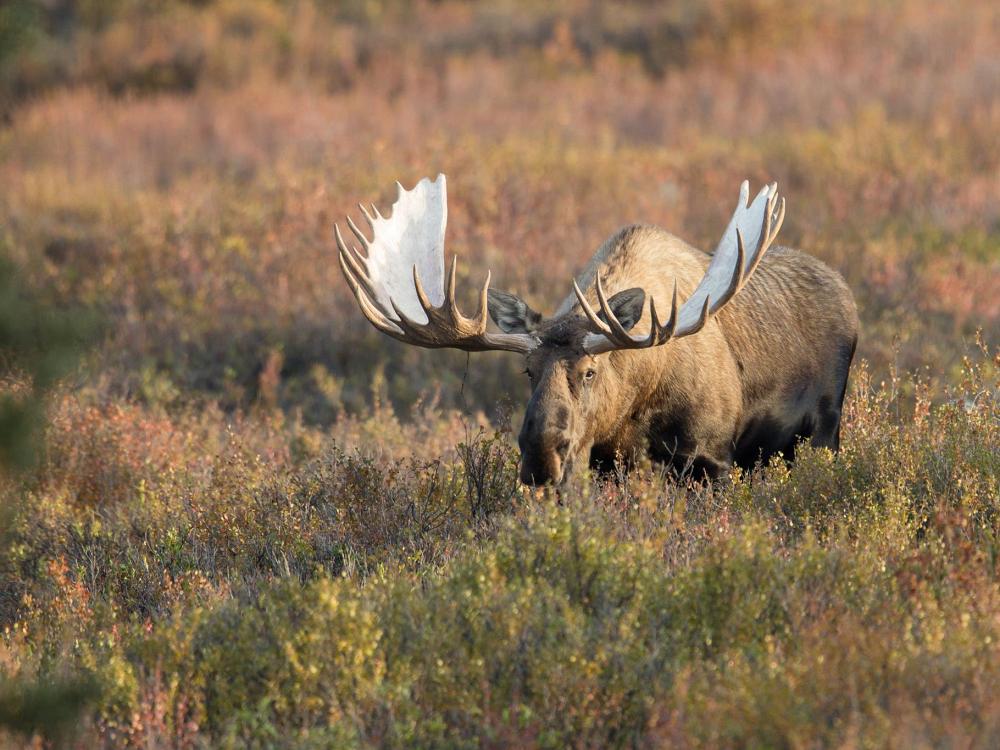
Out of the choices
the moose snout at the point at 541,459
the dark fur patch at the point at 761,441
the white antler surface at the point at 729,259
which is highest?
the white antler surface at the point at 729,259

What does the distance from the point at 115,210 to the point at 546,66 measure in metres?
7.91

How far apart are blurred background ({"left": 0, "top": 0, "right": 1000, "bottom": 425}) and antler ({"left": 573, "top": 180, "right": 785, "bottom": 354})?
2119 millimetres

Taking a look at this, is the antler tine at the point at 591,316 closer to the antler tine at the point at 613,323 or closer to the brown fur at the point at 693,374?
the antler tine at the point at 613,323

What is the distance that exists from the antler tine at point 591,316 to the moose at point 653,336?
0.01 m

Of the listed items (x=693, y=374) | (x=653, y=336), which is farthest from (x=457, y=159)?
(x=653, y=336)

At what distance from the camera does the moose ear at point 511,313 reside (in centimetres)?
655

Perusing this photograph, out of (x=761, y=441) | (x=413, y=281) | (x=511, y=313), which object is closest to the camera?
(x=511, y=313)

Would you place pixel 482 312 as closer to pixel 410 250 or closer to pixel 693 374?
pixel 410 250

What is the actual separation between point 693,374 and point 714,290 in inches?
21.2

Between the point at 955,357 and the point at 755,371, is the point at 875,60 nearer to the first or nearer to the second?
the point at 955,357

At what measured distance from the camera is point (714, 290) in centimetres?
652

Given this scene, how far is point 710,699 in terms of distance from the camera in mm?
4219

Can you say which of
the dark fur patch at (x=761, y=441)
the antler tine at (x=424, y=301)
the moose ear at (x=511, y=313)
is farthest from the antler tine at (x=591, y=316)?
the dark fur patch at (x=761, y=441)

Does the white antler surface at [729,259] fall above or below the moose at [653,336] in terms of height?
above
